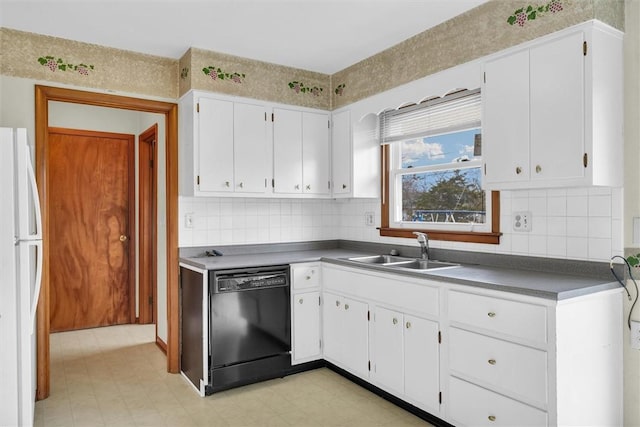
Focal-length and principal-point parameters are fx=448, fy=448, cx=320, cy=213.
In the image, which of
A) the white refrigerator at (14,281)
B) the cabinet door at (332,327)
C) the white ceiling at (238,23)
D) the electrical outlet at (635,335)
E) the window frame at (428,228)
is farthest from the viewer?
the cabinet door at (332,327)

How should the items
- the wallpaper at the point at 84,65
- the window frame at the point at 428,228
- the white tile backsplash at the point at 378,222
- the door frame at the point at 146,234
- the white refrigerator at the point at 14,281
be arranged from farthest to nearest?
the door frame at the point at 146,234 < the wallpaper at the point at 84,65 < the window frame at the point at 428,228 < the white tile backsplash at the point at 378,222 < the white refrigerator at the point at 14,281

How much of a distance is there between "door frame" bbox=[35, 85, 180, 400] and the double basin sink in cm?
144

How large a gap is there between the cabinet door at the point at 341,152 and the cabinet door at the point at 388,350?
1265mm

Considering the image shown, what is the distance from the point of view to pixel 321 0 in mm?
2631

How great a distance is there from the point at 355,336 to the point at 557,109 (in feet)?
6.28

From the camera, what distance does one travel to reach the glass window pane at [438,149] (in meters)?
3.23

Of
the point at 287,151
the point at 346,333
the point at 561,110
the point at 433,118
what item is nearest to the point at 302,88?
the point at 287,151


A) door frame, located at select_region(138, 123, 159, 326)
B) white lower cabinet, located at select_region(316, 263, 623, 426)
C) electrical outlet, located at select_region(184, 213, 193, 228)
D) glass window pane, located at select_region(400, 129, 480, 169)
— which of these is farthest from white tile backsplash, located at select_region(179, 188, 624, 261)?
door frame, located at select_region(138, 123, 159, 326)

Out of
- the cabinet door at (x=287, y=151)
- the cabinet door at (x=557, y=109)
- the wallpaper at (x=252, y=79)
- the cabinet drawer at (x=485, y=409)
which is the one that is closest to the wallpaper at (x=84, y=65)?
the wallpaper at (x=252, y=79)

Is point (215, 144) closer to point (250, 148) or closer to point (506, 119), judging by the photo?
point (250, 148)

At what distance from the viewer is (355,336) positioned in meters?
3.17

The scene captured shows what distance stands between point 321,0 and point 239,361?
245 centimetres

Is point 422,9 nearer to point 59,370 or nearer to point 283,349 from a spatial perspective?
point 283,349

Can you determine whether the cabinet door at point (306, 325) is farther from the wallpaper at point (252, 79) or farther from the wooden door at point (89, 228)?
the wooden door at point (89, 228)
